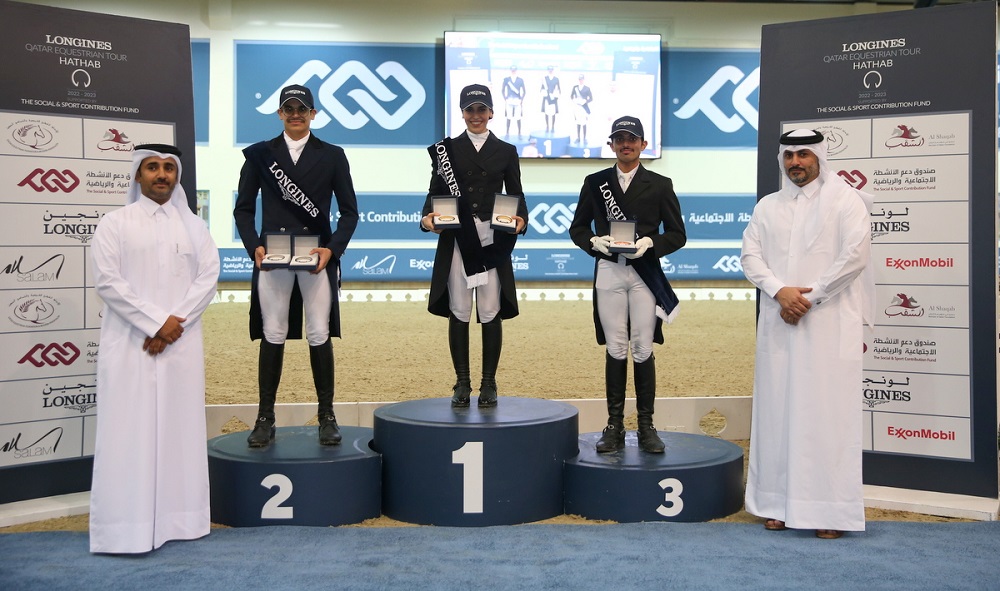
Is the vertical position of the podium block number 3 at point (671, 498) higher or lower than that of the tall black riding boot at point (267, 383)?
lower

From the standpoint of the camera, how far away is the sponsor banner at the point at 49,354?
4129 mm

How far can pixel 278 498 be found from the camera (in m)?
3.83

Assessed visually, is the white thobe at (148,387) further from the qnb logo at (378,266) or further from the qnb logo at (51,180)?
the qnb logo at (378,266)

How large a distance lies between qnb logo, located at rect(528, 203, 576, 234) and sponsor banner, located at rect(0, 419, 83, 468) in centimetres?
842

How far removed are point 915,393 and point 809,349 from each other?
3.34ft

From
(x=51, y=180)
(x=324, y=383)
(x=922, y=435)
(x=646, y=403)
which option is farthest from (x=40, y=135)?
(x=922, y=435)

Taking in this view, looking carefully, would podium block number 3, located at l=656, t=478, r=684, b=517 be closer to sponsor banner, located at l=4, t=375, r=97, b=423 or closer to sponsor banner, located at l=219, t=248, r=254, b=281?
sponsor banner, located at l=4, t=375, r=97, b=423

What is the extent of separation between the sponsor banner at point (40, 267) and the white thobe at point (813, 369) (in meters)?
3.08

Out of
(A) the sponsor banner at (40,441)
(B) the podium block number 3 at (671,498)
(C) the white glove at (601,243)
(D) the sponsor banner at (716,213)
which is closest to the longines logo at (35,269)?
(A) the sponsor banner at (40,441)

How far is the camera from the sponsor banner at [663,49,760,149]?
41.2ft

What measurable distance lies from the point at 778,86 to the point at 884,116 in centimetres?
54

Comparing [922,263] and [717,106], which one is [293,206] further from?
[717,106]

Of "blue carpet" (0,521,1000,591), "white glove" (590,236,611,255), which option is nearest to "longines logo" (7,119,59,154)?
"blue carpet" (0,521,1000,591)

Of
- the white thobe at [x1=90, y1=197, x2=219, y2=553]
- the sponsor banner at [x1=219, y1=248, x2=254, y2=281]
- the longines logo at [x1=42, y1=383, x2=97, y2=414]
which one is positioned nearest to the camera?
the white thobe at [x1=90, y1=197, x2=219, y2=553]
